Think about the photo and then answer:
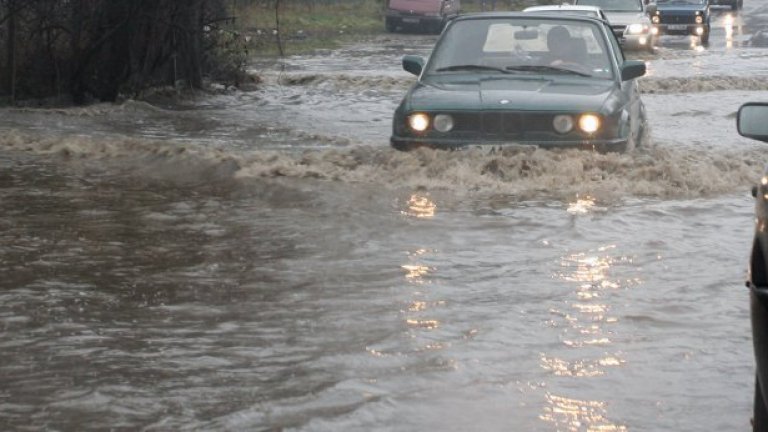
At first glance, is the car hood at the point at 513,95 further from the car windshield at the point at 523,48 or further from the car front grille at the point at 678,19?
the car front grille at the point at 678,19

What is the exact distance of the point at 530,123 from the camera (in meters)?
10.7

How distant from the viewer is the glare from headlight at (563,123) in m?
10.7

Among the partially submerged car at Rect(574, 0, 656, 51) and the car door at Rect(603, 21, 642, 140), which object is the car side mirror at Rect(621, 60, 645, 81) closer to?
the car door at Rect(603, 21, 642, 140)

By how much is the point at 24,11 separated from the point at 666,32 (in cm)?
2423

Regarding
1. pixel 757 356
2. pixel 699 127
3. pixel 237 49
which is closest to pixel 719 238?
pixel 757 356

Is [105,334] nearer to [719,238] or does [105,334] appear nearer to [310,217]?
[310,217]

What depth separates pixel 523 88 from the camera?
1107 centimetres

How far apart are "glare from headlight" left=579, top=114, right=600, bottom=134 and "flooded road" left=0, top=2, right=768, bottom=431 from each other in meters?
0.22

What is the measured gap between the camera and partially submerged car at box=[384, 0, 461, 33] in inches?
1660

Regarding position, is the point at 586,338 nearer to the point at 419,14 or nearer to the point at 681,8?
the point at 681,8

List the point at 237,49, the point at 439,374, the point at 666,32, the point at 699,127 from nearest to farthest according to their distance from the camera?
the point at 439,374 < the point at 699,127 < the point at 237,49 < the point at 666,32

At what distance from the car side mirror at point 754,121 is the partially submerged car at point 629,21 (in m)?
25.1

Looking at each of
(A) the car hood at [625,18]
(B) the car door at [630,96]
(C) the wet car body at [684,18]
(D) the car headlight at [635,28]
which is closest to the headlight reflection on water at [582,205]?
(B) the car door at [630,96]

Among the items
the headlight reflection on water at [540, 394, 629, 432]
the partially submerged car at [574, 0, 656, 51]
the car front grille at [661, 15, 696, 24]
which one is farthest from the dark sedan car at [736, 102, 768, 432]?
the car front grille at [661, 15, 696, 24]
